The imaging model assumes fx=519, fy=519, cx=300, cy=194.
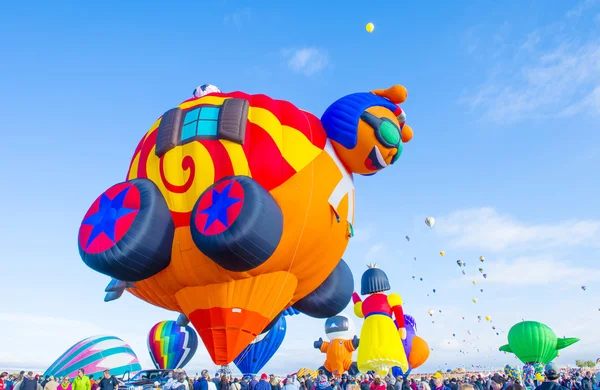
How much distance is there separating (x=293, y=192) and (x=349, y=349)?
12.2 metres

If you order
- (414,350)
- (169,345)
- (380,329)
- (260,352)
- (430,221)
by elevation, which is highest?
(430,221)

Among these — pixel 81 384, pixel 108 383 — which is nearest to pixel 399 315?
pixel 108 383

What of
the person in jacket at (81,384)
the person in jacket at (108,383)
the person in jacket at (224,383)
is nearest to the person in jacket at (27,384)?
the person in jacket at (81,384)

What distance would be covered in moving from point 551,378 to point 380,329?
388 inches

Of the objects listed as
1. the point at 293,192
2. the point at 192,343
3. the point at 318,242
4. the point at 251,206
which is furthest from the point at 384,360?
the point at 192,343

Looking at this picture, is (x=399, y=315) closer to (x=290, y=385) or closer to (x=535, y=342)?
(x=290, y=385)

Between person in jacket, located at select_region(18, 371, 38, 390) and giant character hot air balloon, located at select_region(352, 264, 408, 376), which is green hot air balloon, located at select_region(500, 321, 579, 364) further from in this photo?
person in jacket, located at select_region(18, 371, 38, 390)

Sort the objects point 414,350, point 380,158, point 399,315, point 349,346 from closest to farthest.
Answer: point 380,158 → point 399,315 → point 414,350 → point 349,346

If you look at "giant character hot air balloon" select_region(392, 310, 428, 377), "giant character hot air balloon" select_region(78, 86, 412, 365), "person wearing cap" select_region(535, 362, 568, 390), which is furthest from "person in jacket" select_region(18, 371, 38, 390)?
"giant character hot air balloon" select_region(392, 310, 428, 377)

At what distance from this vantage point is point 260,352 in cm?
1574

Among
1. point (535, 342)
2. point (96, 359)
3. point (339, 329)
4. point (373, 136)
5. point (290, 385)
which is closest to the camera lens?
point (290, 385)

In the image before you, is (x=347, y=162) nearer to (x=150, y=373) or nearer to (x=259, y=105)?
(x=259, y=105)

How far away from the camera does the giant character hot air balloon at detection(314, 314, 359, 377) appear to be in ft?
63.3

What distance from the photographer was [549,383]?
387cm
